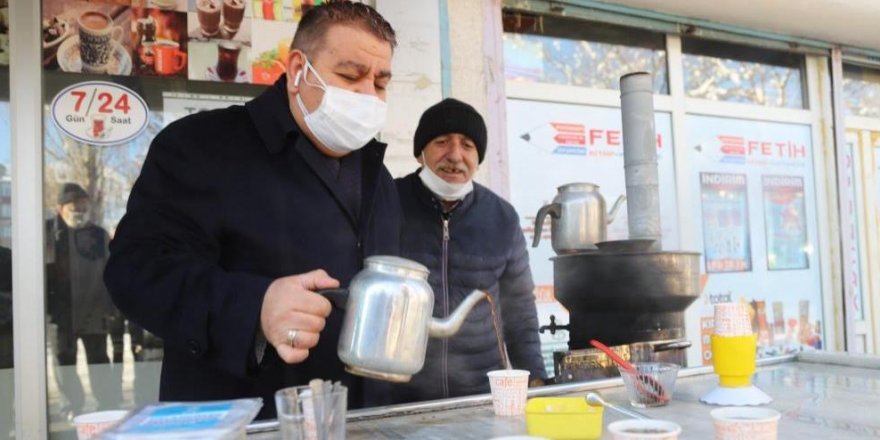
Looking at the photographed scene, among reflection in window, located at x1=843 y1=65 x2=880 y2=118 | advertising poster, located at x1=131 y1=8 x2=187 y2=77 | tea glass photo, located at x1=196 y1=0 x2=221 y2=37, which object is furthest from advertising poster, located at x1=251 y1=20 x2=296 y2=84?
reflection in window, located at x1=843 y1=65 x2=880 y2=118

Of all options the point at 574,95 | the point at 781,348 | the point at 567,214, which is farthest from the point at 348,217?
the point at 781,348

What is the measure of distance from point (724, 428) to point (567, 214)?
189cm

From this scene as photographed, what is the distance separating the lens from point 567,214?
2967 millimetres

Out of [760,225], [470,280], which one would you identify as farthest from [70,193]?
[760,225]

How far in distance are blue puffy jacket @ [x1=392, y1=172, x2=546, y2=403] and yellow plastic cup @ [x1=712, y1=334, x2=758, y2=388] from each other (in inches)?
44.1

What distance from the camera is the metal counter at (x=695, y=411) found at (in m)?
1.33

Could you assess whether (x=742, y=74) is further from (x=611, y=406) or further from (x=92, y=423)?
(x=92, y=423)

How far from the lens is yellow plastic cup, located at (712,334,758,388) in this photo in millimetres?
1555

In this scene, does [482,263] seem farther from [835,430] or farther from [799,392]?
[835,430]

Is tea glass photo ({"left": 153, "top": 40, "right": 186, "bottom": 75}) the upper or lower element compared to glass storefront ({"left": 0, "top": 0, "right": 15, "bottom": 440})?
upper

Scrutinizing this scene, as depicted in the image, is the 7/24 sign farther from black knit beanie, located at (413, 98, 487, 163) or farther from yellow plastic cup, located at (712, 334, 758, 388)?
yellow plastic cup, located at (712, 334, 758, 388)

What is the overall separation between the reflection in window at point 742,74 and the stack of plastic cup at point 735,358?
143 inches

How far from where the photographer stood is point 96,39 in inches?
116

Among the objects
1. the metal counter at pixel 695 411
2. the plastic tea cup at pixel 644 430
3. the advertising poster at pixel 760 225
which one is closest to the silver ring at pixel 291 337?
the metal counter at pixel 695 411
